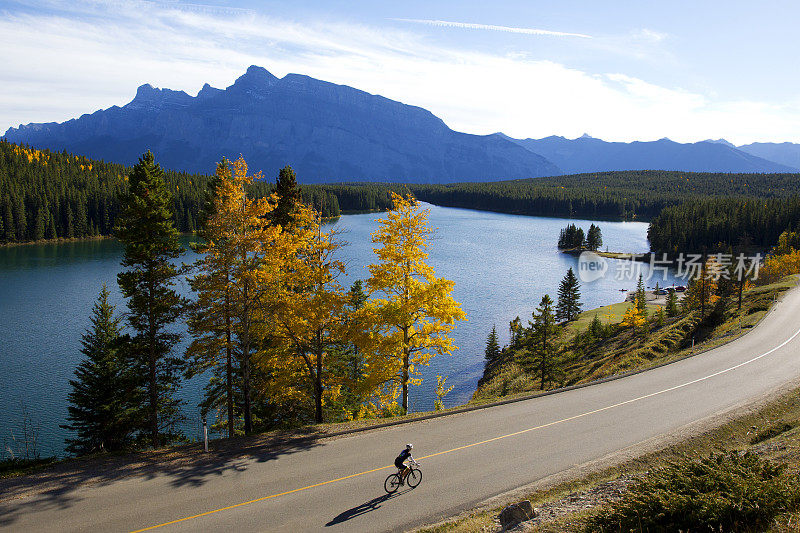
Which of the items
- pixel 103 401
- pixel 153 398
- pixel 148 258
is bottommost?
pixel 103 401

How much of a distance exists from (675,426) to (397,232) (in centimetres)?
1529

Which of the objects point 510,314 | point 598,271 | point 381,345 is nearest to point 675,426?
point 381,345

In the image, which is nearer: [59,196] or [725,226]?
[59,196]

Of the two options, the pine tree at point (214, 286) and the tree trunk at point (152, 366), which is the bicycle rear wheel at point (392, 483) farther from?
the tree trunk at point (152, 366)

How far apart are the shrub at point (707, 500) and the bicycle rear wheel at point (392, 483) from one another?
21.5 feet

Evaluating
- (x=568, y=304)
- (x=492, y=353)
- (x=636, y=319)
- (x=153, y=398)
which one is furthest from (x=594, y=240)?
(x=153, y=398)

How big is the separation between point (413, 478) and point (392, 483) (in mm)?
874

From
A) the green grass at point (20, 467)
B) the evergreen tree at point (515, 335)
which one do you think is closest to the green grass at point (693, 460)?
the green grass at point (20, 467)

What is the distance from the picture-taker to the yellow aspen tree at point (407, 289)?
23.4m

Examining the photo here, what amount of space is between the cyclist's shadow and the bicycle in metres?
0.18

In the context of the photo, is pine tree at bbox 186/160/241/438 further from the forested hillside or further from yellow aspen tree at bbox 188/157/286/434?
the forested hillside

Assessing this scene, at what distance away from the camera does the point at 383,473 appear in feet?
53.0

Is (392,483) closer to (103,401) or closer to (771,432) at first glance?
(771,432)

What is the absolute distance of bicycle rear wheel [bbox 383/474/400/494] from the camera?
14956mm
